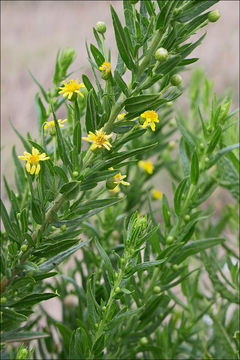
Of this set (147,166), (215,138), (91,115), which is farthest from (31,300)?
(147,166)

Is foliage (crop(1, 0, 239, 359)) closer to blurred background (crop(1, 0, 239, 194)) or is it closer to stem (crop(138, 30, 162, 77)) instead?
stem (crop(138, 30, 162, 77))

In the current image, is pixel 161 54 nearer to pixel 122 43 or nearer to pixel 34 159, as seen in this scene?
Result: pixel 122 43

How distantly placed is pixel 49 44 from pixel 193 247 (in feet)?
12.3

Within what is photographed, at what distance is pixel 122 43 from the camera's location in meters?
0.53

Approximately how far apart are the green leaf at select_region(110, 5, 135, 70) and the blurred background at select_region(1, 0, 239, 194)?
9.36 feet

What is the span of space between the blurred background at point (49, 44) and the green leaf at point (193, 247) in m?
2.71

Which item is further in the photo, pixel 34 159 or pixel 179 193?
pixel 179 193

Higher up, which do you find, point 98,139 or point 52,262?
point 98,139

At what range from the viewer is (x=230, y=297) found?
939 mm

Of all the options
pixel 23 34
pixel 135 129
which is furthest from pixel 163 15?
pixel 23 34

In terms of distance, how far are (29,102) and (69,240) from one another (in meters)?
3.32

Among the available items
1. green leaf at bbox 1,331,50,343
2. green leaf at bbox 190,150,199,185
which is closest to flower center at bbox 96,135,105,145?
green leaf at bbox 190,150,199,185

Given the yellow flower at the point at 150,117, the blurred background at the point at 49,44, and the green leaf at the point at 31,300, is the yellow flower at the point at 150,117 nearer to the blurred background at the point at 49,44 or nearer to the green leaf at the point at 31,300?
the green leaf at the point at 31,300

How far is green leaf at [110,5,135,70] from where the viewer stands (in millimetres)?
520
